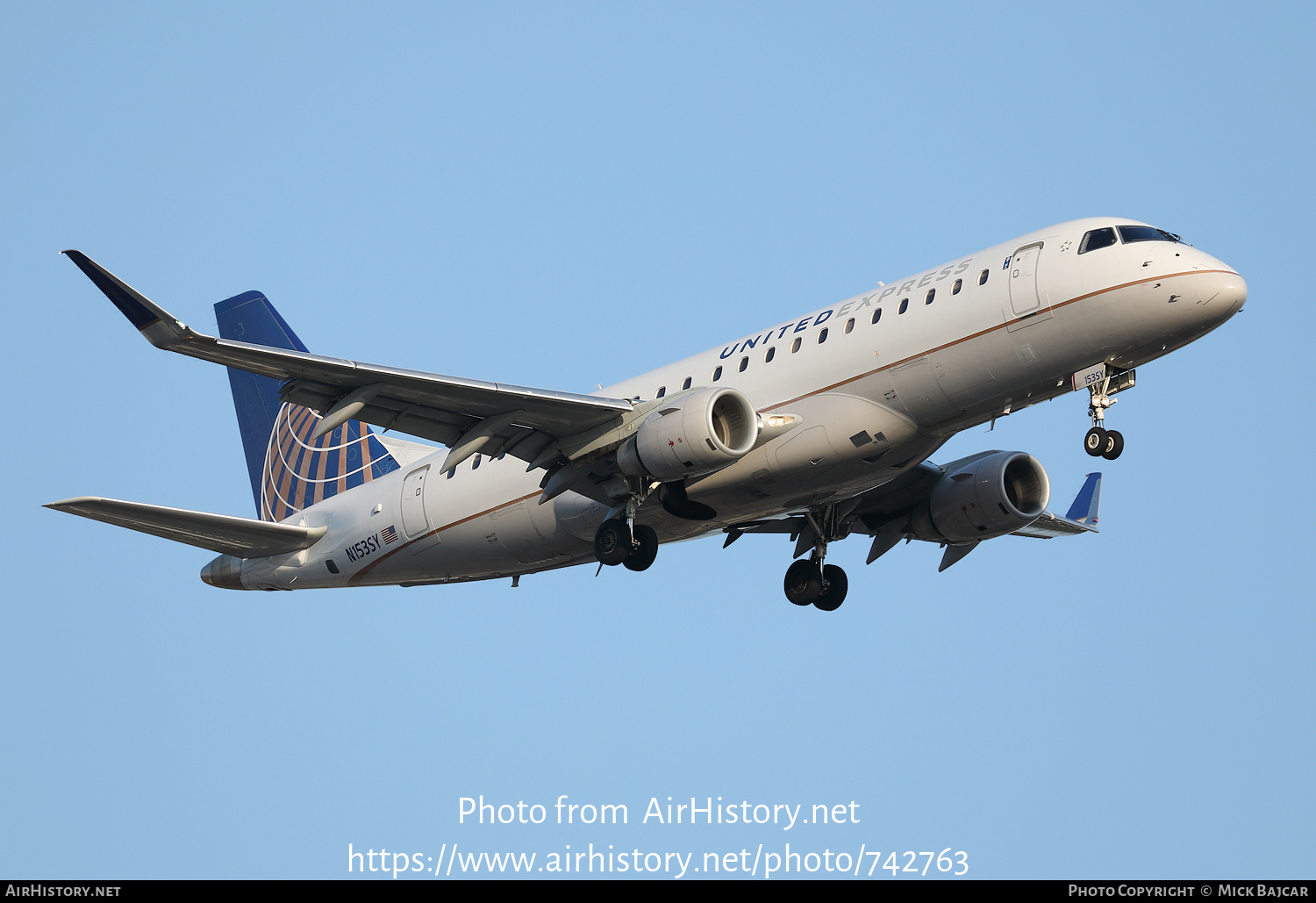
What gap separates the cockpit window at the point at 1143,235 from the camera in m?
24.0

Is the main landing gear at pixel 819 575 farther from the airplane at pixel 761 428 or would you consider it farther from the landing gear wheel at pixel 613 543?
the landing gear wheel at pixel 613 543

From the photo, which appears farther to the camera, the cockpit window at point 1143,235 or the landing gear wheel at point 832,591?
the landing gear wheel at point 832,591

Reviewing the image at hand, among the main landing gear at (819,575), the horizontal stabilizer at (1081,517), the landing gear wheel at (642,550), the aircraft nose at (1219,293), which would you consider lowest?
the landing gear wheel at (642,550)

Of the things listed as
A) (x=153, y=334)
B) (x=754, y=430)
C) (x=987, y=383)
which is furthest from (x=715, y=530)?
(x=153, y=334)

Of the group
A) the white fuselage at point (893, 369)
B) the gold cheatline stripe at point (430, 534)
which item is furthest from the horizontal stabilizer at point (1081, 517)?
the gold cheatline stripe at point (430, 534)

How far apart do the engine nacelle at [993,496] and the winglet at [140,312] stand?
16169 millimetres

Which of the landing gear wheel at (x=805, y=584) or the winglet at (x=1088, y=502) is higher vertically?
the winglet at (x=1088, y=502)

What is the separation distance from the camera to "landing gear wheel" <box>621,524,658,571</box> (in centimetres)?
2697

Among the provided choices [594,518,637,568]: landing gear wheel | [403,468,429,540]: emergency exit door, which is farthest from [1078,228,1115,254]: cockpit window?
[403,468,429,540]: emergency exit door

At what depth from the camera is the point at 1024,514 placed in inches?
1180

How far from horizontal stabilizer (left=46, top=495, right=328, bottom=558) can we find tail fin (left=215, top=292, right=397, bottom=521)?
2559 millimetres

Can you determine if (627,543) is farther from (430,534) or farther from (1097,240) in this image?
(1097,240)

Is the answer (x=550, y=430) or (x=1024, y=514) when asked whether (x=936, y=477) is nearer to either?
(x=1024, y=514)

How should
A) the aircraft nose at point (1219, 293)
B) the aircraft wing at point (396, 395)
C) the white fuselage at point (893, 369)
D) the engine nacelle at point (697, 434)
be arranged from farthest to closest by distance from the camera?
the engine nacelle at point (697, 434), the white fuselage at point (893, 369), the aircraft nose at point (1219, 293), the aircraft wing at point (396, 395)
